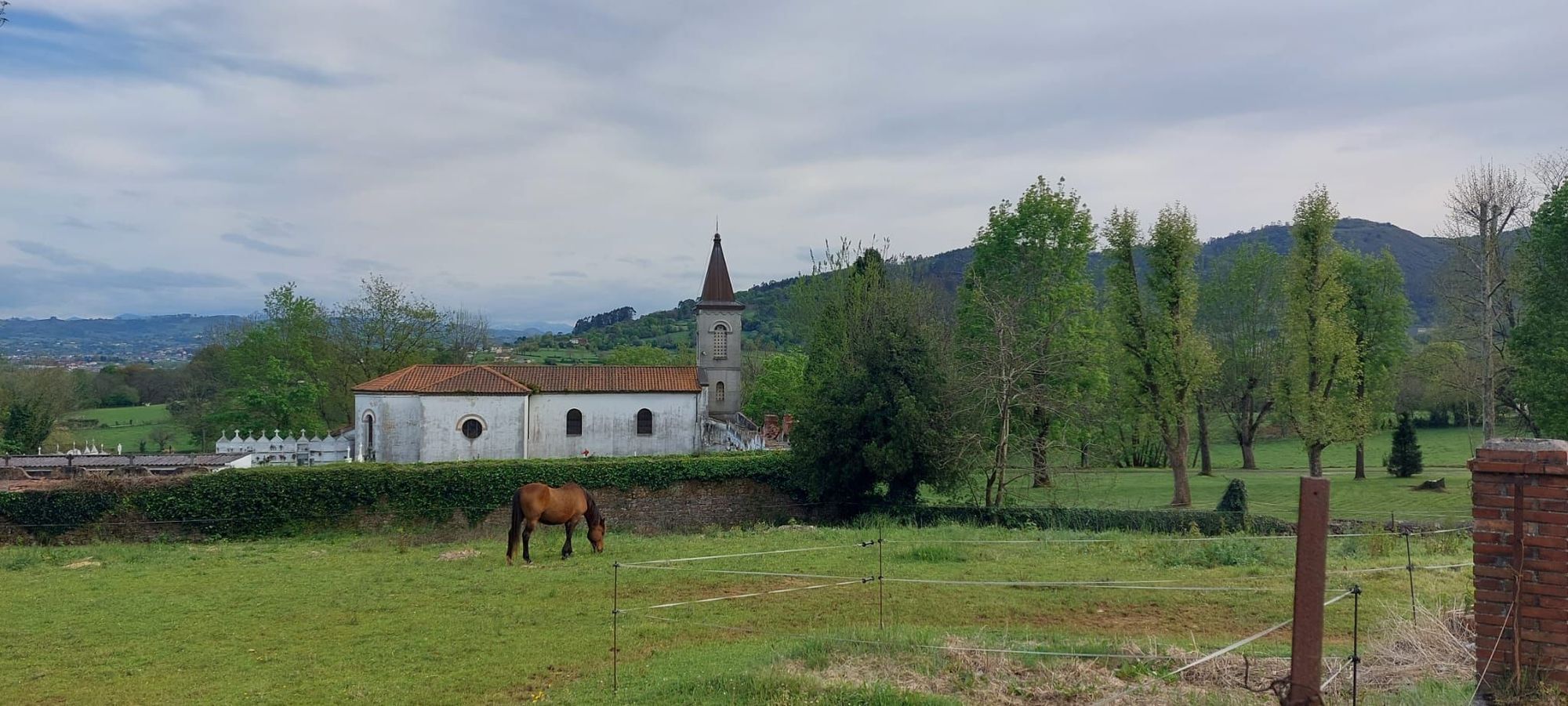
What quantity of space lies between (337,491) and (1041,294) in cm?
2495

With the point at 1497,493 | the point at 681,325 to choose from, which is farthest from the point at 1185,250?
the point at 681,325

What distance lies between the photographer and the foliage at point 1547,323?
24734 millimetres

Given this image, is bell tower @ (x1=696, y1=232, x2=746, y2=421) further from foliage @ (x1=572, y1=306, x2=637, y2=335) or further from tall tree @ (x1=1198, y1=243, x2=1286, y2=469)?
foliage @ (x1=572, y1=306, x2=637, y2=335)

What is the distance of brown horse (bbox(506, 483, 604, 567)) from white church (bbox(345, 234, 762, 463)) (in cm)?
1617

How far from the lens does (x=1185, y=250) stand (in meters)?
29.1

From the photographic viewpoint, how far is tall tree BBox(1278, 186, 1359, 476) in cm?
2820

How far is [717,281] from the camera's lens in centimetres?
4228

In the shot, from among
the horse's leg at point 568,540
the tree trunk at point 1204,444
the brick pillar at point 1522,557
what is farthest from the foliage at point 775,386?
the brick pillar at point 1522,557

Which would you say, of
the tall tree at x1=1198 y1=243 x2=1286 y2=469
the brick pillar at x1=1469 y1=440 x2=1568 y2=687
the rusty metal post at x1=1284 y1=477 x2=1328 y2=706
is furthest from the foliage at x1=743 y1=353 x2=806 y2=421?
the rusty metal post at x1=1284 y1=477 x2=1328 y2=706

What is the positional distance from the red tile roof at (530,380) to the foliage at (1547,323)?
28584 mm

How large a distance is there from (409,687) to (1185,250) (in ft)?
90.5

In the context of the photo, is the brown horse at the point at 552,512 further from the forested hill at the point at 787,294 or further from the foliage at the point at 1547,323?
the forested hill at the point at 787,294

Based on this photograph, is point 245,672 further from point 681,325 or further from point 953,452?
point 681,325

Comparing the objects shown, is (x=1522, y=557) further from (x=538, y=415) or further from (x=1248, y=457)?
(x=1248, y=457)
